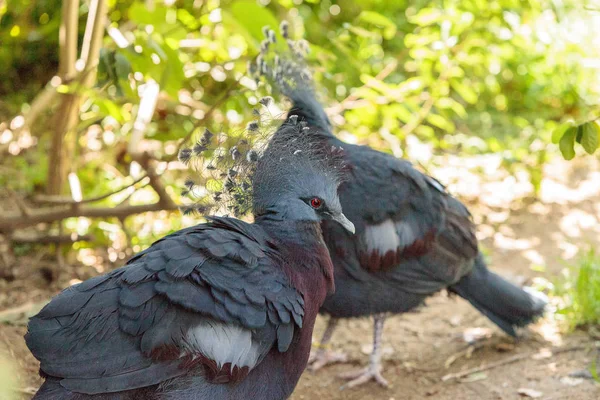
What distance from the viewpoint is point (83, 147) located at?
6.54 metres

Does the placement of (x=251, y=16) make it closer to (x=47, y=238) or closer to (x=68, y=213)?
(x=68, y=213)

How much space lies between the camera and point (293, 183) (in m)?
3.06

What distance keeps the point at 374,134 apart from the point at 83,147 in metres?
2.94

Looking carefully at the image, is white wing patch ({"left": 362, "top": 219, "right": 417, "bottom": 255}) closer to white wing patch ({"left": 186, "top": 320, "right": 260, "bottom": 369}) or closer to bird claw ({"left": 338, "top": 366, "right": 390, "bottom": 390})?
bird claw ({"left": 338, "top": 366, "right": 390, "bottom": 390})

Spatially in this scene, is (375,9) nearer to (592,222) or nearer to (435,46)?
(435,46)

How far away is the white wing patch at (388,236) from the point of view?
378 centimetres

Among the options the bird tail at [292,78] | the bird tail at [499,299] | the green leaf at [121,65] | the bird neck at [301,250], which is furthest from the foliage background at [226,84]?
the bird neck at [301,250]

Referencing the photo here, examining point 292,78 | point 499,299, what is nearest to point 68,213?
point 292,78

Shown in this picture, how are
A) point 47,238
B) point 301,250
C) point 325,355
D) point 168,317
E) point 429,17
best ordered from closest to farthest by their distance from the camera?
point 168,317
point 301,250
point 325,355
point 47,238
point 429,17

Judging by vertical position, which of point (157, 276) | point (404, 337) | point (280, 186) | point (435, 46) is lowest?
point (404, 337)

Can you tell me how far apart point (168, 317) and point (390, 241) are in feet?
5.57

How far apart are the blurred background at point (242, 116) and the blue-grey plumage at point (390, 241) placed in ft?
1.24

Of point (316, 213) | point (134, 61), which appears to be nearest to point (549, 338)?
point (316, 213)

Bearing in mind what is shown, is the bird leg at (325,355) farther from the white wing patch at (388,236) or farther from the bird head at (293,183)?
the bird head at (293,183)
